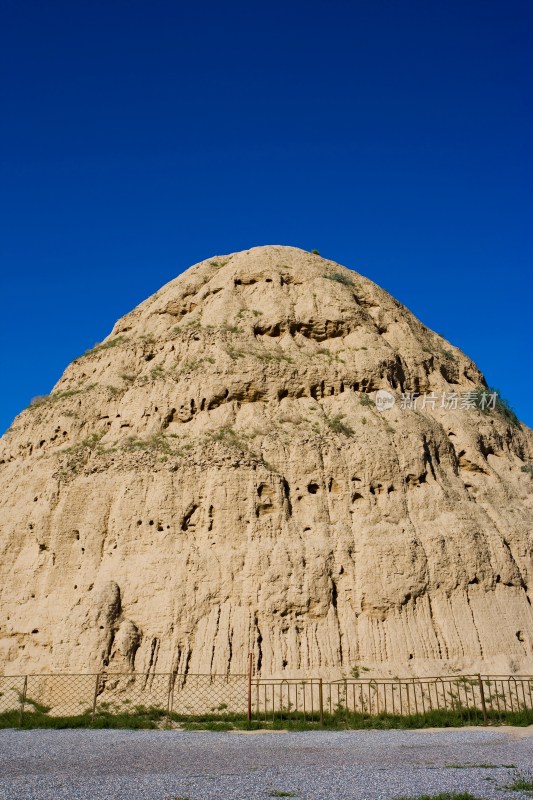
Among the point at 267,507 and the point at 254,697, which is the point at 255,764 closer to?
the point at 254,697

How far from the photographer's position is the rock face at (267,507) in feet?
76.5

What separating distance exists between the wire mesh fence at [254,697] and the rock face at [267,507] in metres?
0.71

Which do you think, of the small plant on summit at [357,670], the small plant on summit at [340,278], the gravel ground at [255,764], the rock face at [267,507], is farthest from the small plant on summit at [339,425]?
the gravel ground at [255,764]

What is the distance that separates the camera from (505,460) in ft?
101

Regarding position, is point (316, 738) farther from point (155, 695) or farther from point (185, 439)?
point (185, 439)

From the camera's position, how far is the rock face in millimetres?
23328

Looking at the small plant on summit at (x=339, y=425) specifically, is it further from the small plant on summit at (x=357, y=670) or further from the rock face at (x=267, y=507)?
the small plant on summit at (x=357, y=670)

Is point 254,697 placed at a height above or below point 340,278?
below

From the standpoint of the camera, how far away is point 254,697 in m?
21.4

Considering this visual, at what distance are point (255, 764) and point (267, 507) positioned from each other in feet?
45.4

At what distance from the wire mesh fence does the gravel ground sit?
255cm

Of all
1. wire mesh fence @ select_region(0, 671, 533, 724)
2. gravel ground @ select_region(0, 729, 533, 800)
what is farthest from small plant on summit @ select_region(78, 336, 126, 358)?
gravel ground @ select_region(0, 729, 533, 800)

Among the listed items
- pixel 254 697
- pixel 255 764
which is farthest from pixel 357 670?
pixel 255 764

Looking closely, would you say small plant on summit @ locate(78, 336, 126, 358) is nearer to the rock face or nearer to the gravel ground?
the rock face
